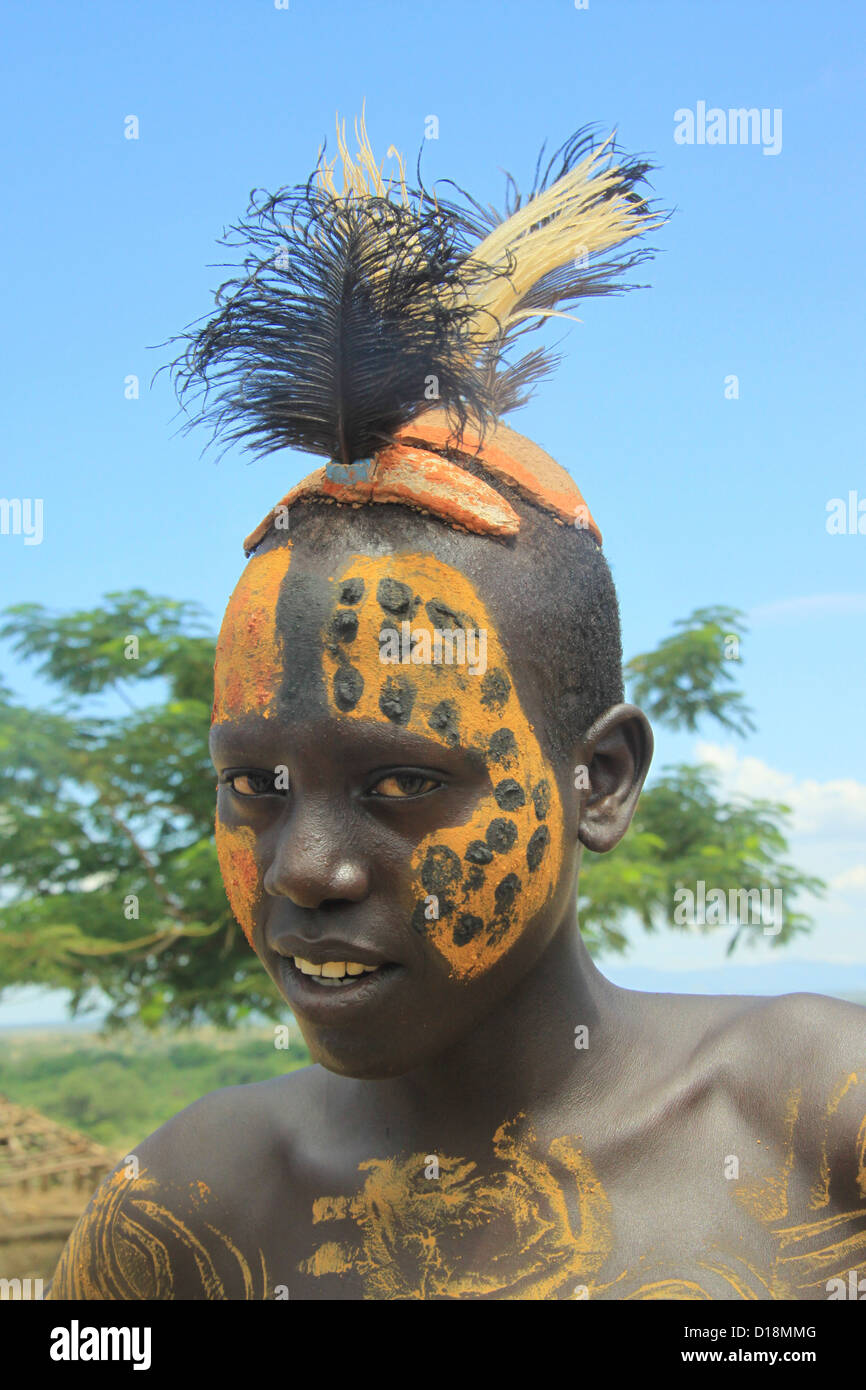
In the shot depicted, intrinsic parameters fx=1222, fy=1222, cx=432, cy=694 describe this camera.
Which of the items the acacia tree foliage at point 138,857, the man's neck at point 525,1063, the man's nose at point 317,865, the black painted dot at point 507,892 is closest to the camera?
the man's nose at point 317,865

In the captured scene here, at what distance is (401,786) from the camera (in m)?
2.10

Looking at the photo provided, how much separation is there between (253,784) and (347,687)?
0.30m

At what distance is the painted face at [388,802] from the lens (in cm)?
207

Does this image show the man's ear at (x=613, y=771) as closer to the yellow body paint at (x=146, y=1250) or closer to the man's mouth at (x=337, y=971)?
the man's mouth at (x=337, y=971)

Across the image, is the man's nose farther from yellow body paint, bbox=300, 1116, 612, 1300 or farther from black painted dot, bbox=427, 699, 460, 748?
yellow body paint, bbox=300, 1116, 612, 1300

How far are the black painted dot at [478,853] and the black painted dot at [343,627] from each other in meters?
0.41

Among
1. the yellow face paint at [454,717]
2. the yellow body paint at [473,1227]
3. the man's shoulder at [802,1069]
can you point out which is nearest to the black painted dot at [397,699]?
the yellow face paint at [454,717]

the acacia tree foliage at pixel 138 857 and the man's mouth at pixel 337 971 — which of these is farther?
the acacia tree foliage at pixel 138 857

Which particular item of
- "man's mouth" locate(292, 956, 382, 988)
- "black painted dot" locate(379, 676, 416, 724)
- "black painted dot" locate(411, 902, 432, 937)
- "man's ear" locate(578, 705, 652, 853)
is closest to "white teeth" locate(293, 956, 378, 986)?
"man's mouth" locate(292, 956, 382, 988)

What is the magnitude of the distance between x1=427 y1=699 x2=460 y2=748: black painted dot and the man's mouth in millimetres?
411

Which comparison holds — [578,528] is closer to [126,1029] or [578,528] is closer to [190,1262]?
[190,1262]

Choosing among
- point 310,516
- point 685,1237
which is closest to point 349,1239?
point 685,1237

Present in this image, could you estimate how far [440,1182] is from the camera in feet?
7.65

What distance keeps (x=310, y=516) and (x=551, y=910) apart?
0.86m
